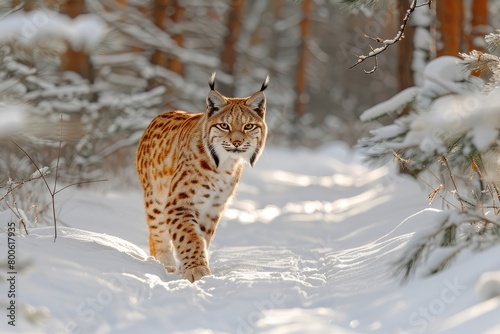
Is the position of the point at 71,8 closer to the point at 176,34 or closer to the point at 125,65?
the point at 125,65

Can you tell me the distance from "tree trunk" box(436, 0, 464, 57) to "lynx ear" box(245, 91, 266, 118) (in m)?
6.43

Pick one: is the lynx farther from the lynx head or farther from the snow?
the snow

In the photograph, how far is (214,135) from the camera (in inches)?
249

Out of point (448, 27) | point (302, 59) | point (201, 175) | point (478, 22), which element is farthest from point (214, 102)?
point (302, 59)

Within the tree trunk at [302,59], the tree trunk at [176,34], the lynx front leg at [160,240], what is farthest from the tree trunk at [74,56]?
the tree trunk at [302,59]

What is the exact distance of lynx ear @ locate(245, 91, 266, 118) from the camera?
6.60 meters

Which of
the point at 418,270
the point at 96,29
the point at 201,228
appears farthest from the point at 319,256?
the point at 96,29

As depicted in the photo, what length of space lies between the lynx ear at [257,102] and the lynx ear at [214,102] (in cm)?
25

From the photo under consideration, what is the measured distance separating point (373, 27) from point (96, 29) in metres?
31.1

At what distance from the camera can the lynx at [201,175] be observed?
19.9ft

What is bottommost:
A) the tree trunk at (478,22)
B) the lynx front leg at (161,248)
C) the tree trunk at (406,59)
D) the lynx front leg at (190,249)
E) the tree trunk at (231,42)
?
the lynx front leg at (190,249)

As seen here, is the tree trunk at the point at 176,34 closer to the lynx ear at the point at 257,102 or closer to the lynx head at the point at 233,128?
the lynx ear at the point at 257,102

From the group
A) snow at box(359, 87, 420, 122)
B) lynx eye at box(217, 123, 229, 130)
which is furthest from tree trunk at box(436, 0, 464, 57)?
lynx eye at box(217, 123, 229, 130)

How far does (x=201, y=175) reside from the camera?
626 cm
